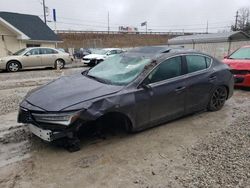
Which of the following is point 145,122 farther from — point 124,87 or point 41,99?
point 41,99

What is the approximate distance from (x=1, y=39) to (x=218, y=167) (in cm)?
2165

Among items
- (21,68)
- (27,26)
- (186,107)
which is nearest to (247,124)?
(186,107)

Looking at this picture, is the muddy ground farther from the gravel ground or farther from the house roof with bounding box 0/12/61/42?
the house roof with bounding box 0/12/61/42

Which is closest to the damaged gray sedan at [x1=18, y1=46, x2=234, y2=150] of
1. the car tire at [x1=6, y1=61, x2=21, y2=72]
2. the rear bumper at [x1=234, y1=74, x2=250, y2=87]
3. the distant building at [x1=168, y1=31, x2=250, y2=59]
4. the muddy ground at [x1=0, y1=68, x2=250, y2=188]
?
the muddy ground at [x1=0, y1=68, x2=250, y2=188]

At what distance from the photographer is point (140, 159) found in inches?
142

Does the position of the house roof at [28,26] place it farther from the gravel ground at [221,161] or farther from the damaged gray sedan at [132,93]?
the gravel ground at [221,161]

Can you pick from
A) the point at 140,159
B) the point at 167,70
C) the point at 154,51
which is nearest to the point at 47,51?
the point at 154,51

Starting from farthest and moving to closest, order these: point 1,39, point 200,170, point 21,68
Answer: point 1,39 → point 21,68 → point 200,170

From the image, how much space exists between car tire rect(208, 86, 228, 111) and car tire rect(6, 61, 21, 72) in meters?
13.0

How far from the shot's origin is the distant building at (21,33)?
68.8ft

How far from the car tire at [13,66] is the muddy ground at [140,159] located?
→ 11.3 metres

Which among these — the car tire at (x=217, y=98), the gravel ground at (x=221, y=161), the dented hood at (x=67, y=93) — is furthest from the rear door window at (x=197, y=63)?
the dented hood at (x=67, y=93)

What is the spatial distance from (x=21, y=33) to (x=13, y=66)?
713 centimetres

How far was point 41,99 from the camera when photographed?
382 cm
